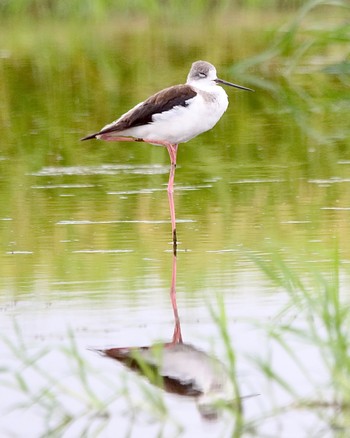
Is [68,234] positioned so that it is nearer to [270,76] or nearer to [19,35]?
[270,76]

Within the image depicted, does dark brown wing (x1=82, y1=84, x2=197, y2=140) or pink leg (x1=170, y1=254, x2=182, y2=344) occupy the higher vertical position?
dark brown wing (x1=82, y1=84, x2=197, y2=140)

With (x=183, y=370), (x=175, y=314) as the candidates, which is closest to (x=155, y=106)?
(x=175, y=314)

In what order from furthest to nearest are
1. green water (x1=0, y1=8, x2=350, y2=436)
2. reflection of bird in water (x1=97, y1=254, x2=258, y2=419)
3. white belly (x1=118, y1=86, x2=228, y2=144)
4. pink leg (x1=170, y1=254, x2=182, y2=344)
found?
white belly (x1=118, y1=86, x2=228, y2=144) → green water (x1=0, y1=8, x2=350, y2=436) → pink leg (x1=170, y1=254, x2=182, y2=344) → reflection of bird in water (x1=97, y1=254, x2=258, y2=419)

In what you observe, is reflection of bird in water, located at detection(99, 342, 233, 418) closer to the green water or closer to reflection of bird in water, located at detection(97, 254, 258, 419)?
reflection of bird in water, located at detection(97, 254, 258, 419)

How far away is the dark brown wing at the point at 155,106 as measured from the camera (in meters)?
7.88

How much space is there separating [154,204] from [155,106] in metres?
0.72

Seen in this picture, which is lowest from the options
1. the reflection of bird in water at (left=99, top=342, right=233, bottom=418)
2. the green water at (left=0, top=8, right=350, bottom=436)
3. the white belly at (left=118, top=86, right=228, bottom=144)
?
the reflection of bird in water at (left=99, top=342, right=233, bottom=418)

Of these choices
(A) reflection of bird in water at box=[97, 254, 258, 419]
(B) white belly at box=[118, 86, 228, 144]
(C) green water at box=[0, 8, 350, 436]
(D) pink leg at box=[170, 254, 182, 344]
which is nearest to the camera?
(A) reflection of bird in water at box=[97, 254, 258, 419]

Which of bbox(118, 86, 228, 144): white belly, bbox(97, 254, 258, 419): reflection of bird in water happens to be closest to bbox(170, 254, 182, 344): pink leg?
bbox(97, 254, 258, 419): reflection of bird in water

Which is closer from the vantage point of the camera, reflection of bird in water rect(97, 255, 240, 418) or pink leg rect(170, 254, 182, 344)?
reflection of bird in water rect(97, 255, 240, 418)

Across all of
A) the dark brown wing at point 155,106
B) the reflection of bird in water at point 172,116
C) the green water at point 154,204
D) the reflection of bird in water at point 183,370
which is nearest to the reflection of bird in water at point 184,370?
the reflection of bird in water at point 183,370

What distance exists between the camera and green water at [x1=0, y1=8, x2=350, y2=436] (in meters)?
6.07

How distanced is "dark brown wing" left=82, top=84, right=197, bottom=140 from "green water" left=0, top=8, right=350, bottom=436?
19.8 inches

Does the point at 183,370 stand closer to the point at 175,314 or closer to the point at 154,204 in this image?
the point at 175,314
